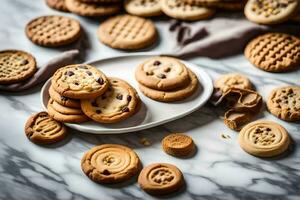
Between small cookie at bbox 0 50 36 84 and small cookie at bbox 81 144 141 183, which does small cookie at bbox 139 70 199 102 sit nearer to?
small cookie at bbox 81 144 141 183

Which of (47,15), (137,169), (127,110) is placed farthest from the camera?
(47,15)

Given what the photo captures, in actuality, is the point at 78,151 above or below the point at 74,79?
below

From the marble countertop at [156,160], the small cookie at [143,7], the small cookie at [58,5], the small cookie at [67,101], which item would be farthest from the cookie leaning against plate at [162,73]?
the small cookie at [58,5]

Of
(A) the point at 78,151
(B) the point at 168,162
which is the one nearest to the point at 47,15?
(A) the point at 78,151

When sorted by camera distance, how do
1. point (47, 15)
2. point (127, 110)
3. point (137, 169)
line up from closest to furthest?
point (137, 169) < point (127, 110) < point (47, 15)

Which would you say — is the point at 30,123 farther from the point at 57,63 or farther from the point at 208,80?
the point at 208,80
